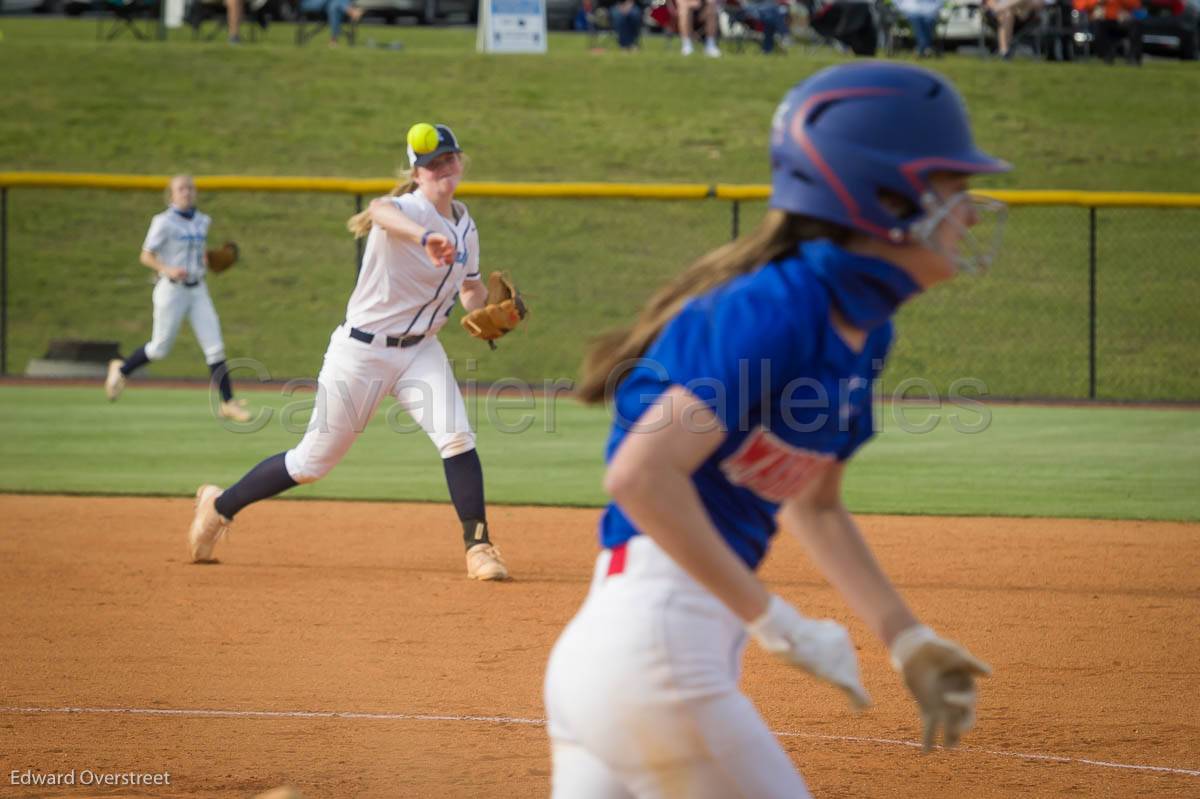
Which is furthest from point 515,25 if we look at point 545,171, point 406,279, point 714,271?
point 714,271

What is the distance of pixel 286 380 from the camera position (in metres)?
19.0

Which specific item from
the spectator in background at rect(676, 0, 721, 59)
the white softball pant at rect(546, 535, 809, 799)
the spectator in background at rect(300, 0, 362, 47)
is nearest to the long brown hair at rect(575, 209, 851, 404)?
the white softball pant at rect(546, 535, 809, 799)

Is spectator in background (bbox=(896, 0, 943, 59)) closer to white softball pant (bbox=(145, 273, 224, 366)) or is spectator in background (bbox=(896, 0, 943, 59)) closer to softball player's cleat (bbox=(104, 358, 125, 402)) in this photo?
white softball pant (bbox=(145, 273, 224, 366))

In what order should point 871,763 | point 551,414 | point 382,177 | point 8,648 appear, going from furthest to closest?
1. point 382,177
2. point 551,414
3. point 8,648
4. point 871,763

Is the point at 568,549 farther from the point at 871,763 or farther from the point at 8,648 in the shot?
the point at 871,763

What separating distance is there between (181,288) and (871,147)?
43.2ft

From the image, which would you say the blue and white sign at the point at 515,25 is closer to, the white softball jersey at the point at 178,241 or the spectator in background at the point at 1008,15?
the spectator in background at the point at 1008,15

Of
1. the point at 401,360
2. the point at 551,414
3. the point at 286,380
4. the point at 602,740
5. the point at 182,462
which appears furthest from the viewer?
the point at 286,380

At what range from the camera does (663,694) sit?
7.81 ft

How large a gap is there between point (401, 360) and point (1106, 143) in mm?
22107

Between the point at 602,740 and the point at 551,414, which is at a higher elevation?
the point at 602,740

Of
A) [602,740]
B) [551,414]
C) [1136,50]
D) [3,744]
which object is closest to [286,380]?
[551,414]

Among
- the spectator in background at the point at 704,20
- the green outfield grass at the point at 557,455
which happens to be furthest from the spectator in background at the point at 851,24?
the green outfield grass at the point at 557,455

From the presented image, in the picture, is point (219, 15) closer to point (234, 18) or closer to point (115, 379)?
point (234, 18)
